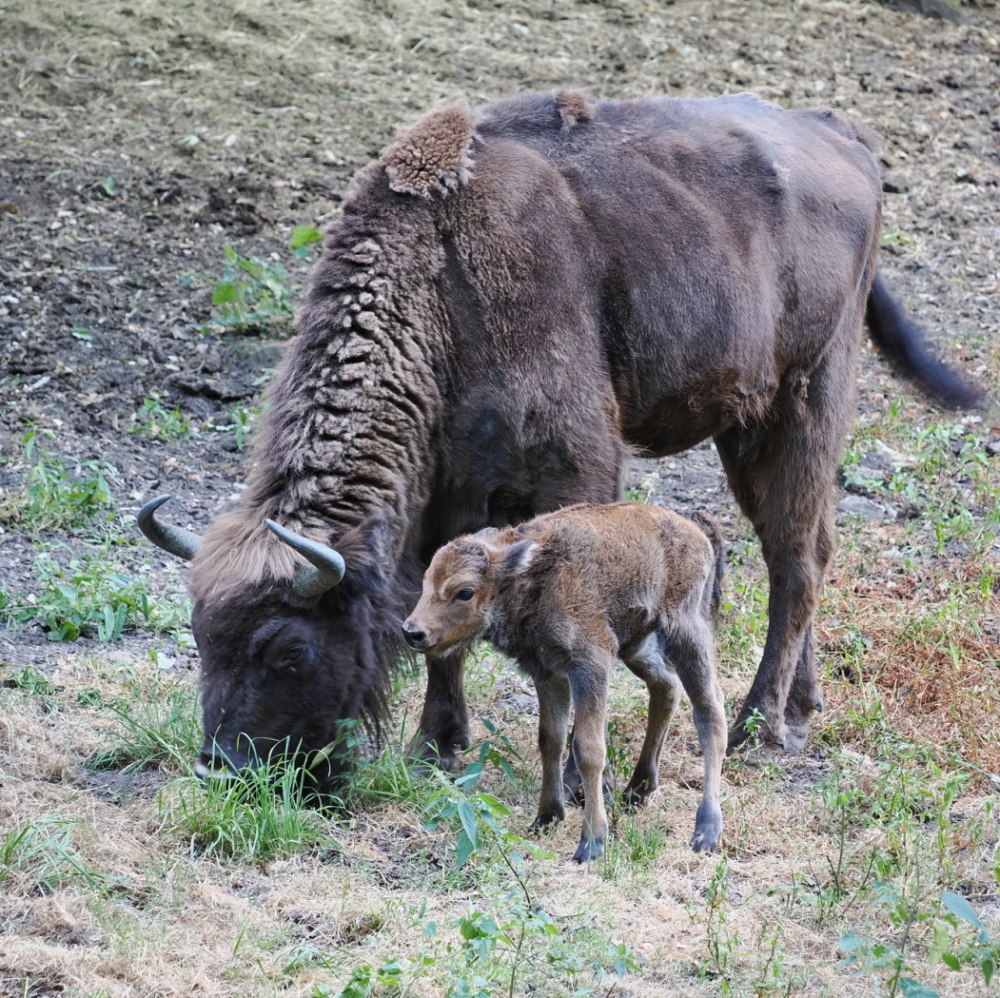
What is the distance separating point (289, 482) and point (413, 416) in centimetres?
56

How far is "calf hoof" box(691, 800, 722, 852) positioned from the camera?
15.2 feet

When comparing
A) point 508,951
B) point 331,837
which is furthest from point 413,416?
point 508,951

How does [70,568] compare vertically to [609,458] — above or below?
below

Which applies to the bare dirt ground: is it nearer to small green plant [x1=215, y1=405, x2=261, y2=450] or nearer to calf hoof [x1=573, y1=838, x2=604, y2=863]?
small green plant [x1=215, y1=405, x2=261, y2=450]

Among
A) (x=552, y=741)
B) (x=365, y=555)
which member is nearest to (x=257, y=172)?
(x=365, y=555)

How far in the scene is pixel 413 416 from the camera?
520 cm

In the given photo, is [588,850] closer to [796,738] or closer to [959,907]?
[959,907]

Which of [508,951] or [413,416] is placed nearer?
[508,951]

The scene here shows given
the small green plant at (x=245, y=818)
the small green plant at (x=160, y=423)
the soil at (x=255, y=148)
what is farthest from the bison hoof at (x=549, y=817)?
the small green plant at (x=160, y=423)

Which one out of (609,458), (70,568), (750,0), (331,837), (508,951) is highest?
(750,0)

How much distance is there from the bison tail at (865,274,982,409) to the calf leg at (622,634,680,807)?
2921mm

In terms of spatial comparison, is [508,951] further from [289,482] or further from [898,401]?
[898,401]

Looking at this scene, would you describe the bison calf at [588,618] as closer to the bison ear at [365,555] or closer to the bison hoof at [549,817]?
the bison hoof at [549,817]

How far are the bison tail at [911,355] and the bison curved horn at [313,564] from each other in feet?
12.1
